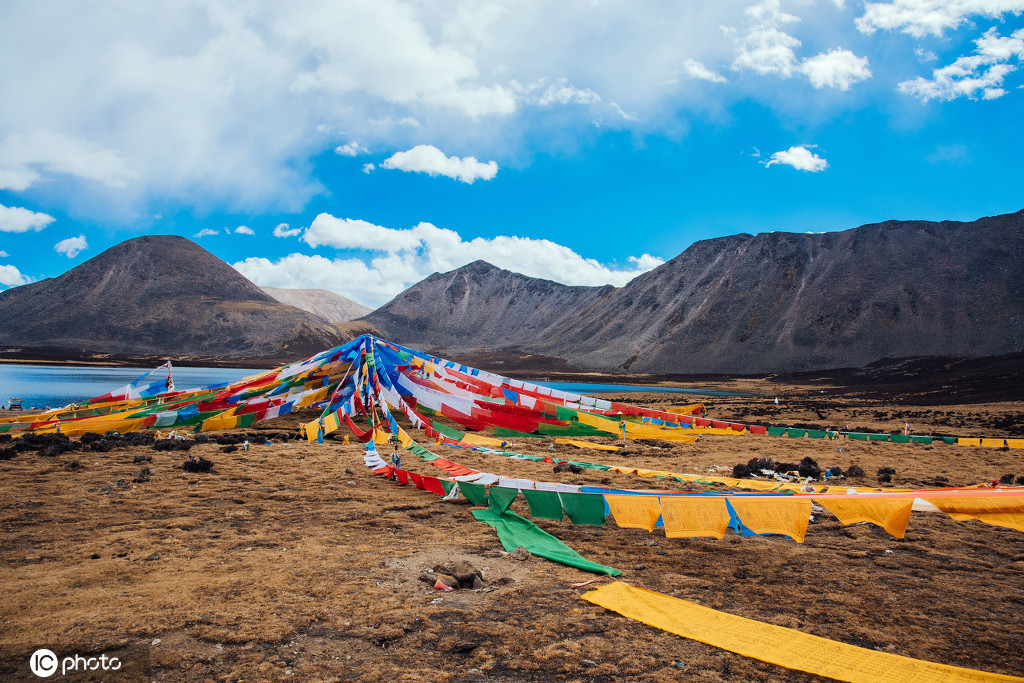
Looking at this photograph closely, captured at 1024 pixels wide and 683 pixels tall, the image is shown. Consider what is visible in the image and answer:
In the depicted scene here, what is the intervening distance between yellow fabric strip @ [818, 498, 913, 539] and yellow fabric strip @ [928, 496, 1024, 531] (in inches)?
11.1

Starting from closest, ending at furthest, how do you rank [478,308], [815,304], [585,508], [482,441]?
[585,508] → [482,441] → [815,304] → [478,308]

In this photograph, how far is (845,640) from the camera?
396 centimetres

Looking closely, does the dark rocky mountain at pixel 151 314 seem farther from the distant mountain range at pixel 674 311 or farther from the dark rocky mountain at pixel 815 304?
the dark rocky mountain at pixel 815 304

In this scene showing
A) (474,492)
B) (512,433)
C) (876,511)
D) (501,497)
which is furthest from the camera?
(512,433)

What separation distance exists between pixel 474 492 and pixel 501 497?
0.62 metres

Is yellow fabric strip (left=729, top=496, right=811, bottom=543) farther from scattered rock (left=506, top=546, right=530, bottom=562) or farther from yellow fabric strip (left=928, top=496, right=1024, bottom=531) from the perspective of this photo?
scattered rock (left=506, top=546, right=530, bottom=562)

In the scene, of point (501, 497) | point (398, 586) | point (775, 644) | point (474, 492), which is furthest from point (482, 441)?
point (775, 644)

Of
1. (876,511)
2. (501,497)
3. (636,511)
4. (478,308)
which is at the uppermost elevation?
(478,308)

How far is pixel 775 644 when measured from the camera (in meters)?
3.84

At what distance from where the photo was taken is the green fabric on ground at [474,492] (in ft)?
24.1

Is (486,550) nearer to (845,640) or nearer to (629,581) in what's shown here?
(629,581)

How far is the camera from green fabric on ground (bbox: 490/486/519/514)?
6859mm

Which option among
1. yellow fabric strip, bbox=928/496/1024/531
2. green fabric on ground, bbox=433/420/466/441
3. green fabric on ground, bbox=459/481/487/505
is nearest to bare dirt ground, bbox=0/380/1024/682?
green fabric on ground, bbox=459/481/487/505
